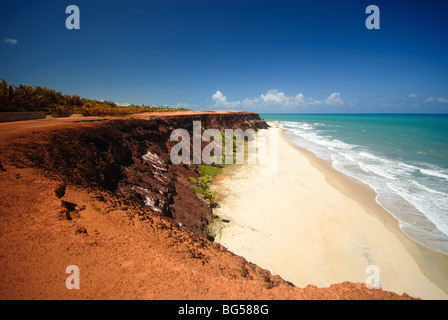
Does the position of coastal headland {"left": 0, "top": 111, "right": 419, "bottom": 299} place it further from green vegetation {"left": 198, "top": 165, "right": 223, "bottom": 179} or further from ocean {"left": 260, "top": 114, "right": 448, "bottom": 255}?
ocean {"left": 260, "top": 114, "right": 448, "bottom": 255}

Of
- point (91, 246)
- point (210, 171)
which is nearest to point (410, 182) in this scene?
point (210, 171)

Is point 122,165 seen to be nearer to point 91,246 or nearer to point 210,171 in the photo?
point 91,246

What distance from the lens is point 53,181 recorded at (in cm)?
456

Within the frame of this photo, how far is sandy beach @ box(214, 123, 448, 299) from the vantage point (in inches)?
265

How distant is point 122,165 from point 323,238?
10.2 metres

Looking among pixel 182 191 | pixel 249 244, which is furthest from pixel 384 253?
pixel 182 191

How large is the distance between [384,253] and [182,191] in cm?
998

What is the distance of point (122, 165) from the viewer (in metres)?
8.32

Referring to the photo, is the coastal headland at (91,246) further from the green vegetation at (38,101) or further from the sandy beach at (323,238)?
the green vegetation at (38,101)

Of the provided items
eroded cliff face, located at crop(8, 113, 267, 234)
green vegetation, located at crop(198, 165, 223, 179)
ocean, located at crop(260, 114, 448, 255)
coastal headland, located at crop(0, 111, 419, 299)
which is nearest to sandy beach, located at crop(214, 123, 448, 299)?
ocean, located at crop(260, 114, 448, 255)

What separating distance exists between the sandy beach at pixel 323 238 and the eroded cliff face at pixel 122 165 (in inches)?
90.4

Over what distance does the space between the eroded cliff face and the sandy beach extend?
7.53ft

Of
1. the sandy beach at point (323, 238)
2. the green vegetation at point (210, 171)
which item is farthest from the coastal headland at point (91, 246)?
the green vegetation at point (210, 171)
